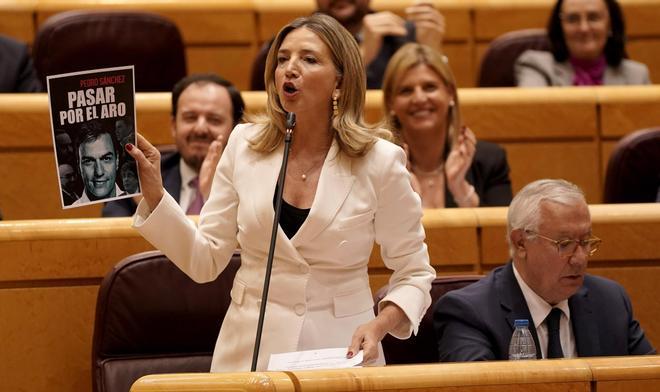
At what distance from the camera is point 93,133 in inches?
50.6

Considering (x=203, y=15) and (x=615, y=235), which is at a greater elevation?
(x=203, y=15)

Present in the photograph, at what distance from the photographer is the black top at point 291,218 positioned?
1389 mm

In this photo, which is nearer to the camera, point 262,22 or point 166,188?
point 166,188

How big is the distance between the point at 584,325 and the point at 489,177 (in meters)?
0.66

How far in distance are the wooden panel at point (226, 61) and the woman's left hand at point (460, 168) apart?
2.92 feet

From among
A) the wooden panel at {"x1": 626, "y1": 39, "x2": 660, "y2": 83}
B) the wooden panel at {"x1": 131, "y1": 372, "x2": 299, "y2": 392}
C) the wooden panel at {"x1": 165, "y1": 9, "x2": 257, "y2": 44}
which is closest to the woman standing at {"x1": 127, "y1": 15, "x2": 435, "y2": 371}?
the wooden panel at {"x1": 131, "y1": 372, "x2": 299, "y2": 392}

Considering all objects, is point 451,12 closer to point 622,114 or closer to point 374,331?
point 622,114

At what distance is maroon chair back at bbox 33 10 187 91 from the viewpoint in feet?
8.53

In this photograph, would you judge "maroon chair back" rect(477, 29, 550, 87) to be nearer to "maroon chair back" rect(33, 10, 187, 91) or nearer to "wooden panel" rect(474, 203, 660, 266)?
"maroon chair back" rect(33, 10, 187, 91)

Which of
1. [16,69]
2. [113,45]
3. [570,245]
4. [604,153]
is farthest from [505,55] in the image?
[570,245]

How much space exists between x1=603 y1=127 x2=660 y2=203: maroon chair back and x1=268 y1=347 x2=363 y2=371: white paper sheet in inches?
42.4

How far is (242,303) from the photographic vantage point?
4.57 ft

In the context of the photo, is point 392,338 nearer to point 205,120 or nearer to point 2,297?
point 2,297

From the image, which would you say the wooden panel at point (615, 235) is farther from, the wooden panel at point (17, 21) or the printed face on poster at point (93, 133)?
the wooden panel at point (17, 21)
